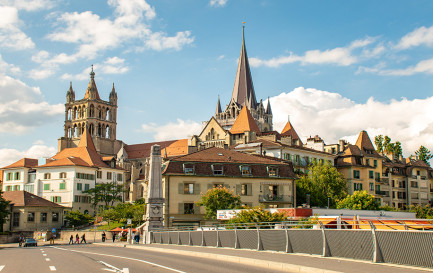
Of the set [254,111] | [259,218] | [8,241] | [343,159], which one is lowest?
[8,241]

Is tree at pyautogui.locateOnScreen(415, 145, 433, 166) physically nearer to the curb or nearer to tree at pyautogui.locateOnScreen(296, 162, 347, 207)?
tree at pyautogui.locateOnScreen(296, 162, 347, 207)

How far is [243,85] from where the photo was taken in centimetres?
16962

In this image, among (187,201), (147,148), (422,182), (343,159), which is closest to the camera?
(187,201)

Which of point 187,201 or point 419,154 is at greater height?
point 419,154

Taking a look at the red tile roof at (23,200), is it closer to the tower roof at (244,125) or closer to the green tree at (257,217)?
the tower roof at (244,125)

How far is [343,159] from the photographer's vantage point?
301ft

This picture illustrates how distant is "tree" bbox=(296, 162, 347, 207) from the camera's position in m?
73.1

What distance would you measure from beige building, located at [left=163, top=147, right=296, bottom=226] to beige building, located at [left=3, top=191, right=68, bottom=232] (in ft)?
114

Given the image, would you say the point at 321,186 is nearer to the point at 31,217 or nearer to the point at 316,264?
the point at 31,217

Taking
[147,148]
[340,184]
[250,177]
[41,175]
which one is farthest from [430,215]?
[147,148]

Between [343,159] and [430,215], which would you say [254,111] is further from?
[430,215]

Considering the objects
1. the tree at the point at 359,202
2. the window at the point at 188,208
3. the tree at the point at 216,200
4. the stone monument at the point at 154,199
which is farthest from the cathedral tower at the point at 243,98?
the stone monument at the point at 154,199

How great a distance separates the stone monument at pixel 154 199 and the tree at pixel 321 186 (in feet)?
103

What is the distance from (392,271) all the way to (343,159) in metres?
79.1
